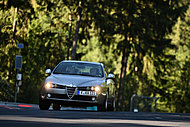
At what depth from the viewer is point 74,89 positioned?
17.6 metres

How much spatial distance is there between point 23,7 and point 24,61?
801 inches

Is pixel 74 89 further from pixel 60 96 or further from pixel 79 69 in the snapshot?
pixel 79 69

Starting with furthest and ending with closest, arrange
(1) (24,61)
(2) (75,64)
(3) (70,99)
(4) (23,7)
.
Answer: (1) (24,61) < (4) (23,7) < (2) (75,64) < (3) (70,99)

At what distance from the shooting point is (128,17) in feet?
136

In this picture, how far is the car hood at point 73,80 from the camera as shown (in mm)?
17578

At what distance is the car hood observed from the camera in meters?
17.6

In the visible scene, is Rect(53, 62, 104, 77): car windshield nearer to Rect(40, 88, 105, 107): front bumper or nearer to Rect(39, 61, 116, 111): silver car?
Rect(39, 61, 116, 111): silver car

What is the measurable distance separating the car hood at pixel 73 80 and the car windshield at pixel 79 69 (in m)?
0.58

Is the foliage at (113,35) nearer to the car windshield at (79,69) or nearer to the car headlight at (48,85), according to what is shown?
the car windshield at (79,69)

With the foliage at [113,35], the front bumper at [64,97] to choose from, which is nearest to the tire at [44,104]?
the front bumper at [64,97]

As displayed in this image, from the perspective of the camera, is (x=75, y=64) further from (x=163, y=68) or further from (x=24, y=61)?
(x=24, y=61)

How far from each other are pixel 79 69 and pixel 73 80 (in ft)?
4.85

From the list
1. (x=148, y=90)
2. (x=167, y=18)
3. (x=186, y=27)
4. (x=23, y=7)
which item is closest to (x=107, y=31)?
(x=167, y=18)

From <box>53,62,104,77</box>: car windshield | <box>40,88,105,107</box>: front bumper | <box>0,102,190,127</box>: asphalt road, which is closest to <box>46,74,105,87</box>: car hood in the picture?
<box>40,88,105,107</box>: front bumper
